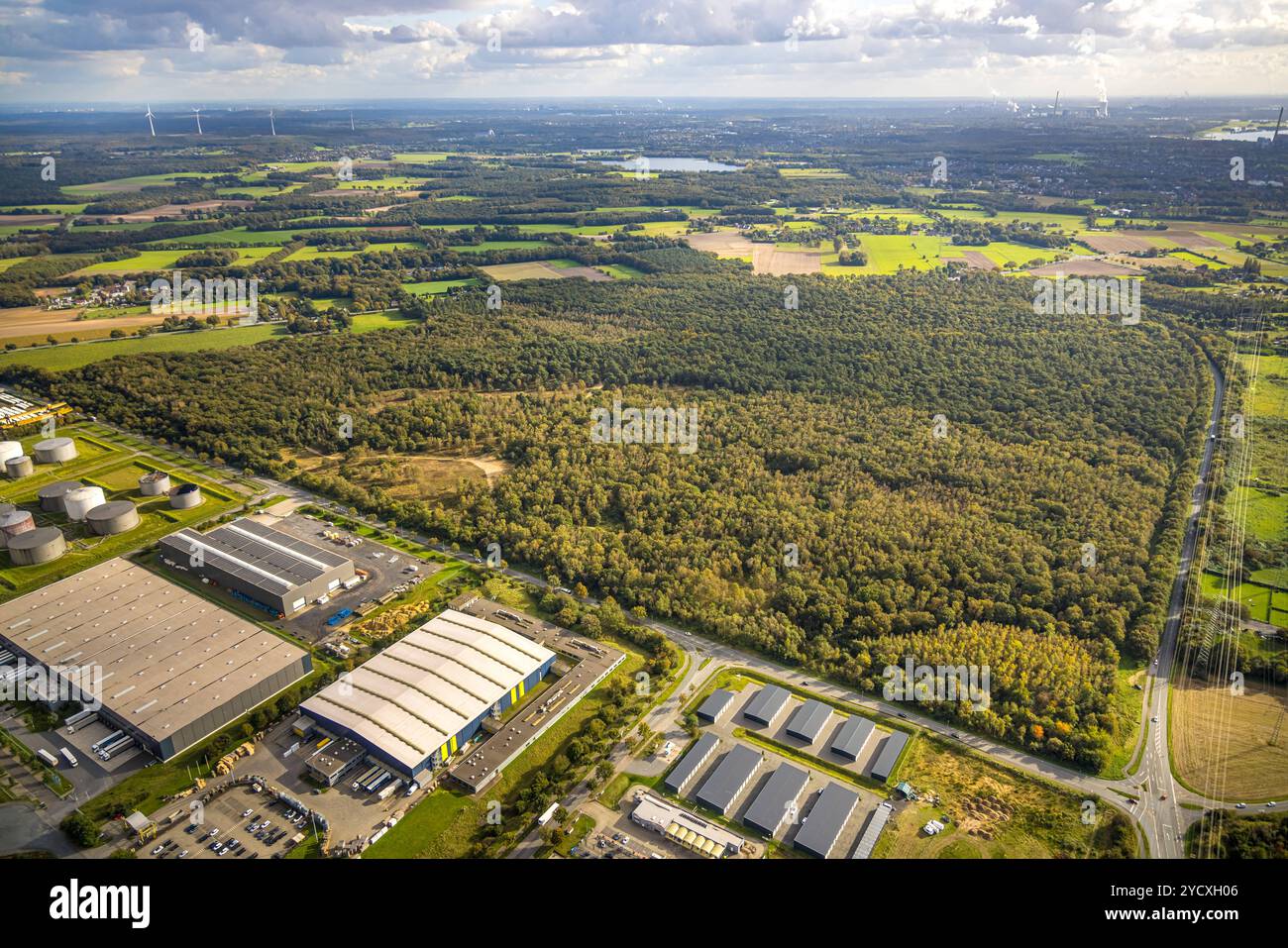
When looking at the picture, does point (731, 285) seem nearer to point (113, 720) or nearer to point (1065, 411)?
point (1065, 411)

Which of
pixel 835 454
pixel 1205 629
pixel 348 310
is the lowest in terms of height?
pixel 1205 629

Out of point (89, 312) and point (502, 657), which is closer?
point (502, 657)

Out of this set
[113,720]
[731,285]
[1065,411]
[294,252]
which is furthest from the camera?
[294,252]

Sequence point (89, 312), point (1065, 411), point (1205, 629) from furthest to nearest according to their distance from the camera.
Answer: point (89, 312) → point (1065, 411) → point (1205, 629)

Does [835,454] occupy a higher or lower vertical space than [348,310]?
lower

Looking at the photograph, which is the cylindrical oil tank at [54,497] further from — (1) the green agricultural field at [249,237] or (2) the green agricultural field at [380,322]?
(1) the green agricultural field at [249,237]
